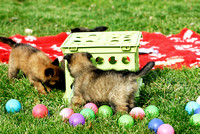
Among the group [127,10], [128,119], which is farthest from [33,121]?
[127,10]

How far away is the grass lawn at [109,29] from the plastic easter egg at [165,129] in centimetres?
13

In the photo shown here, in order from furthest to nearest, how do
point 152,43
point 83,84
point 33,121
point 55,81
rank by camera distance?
point 152,43, point 55,81, point 83,84, point 33,121

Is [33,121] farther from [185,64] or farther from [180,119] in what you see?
[185,64]

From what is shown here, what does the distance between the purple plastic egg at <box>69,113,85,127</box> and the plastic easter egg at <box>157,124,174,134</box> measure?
815mm

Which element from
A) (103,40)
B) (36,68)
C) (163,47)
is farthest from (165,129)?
(163,47)

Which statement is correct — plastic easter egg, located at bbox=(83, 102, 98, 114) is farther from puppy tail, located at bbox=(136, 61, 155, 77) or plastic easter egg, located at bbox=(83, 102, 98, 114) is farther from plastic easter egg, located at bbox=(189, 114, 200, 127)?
plastic easter egg, located at bbox=(189, 114, 200, 127)

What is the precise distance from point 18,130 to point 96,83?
1.08 meters

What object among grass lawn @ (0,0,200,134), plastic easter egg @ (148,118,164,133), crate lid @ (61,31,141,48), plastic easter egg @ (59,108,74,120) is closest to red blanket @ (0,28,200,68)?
grass lawn @ (0,0,200,134)

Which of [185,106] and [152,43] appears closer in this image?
[185,106]

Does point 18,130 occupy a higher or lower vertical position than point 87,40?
lower

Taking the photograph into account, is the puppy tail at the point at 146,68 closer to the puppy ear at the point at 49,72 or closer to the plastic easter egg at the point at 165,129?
the plastic easter egg at the point at 165,129

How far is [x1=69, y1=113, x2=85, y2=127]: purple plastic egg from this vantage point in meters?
3.15

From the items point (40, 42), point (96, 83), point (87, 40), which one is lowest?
point (40, 42)

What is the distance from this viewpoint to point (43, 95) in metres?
4.20
